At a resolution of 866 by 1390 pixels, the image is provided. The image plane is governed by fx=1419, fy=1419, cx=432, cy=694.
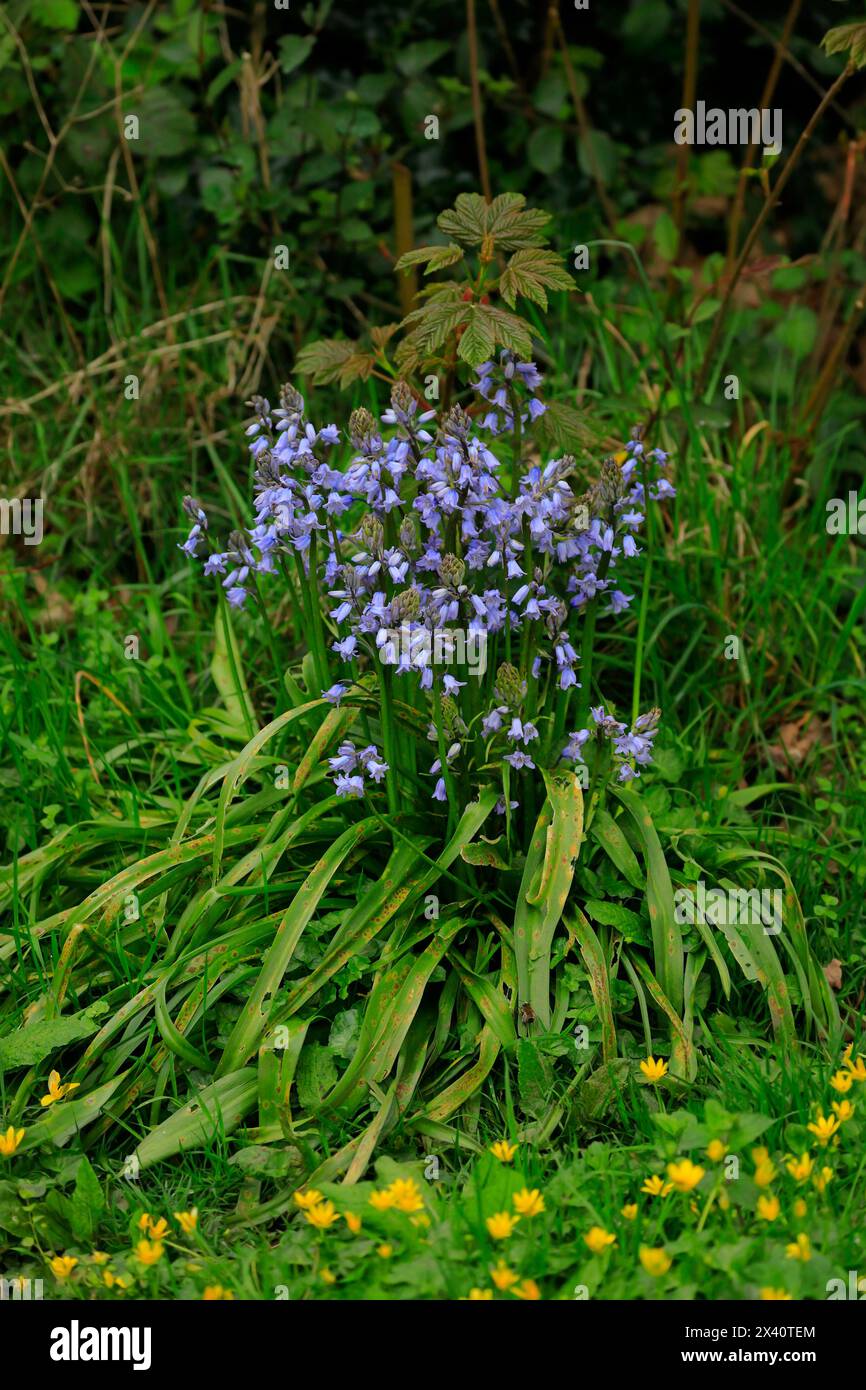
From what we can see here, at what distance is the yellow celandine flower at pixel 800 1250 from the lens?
2.25 metres

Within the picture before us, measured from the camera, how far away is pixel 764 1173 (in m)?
2.40

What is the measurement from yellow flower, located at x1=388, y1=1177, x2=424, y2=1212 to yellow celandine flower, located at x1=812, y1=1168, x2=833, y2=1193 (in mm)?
685

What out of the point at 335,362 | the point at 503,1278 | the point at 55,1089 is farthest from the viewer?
the point at 335,362

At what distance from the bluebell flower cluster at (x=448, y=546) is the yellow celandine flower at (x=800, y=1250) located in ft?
3.54

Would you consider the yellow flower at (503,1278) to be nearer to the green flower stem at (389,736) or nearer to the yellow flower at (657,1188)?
the yellow flower at (657,1188)

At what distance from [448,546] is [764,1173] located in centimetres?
138

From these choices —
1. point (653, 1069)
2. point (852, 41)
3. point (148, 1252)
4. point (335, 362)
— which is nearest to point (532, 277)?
point (335, 362)

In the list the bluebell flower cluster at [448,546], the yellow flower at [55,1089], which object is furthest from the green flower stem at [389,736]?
the yellow flower at [55,1089]

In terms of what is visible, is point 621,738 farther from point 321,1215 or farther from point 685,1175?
point 321,1215

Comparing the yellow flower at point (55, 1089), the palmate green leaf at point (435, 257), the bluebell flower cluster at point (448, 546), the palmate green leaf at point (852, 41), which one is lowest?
the yellow flower at point (55, 1089)

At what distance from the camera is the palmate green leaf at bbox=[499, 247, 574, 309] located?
2.90 metres

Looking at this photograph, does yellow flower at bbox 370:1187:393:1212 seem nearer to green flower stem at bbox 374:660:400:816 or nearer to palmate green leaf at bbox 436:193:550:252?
green flower stem at bbox 374:660:400:816

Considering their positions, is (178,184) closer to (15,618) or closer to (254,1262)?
(15,618)

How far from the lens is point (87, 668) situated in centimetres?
397
